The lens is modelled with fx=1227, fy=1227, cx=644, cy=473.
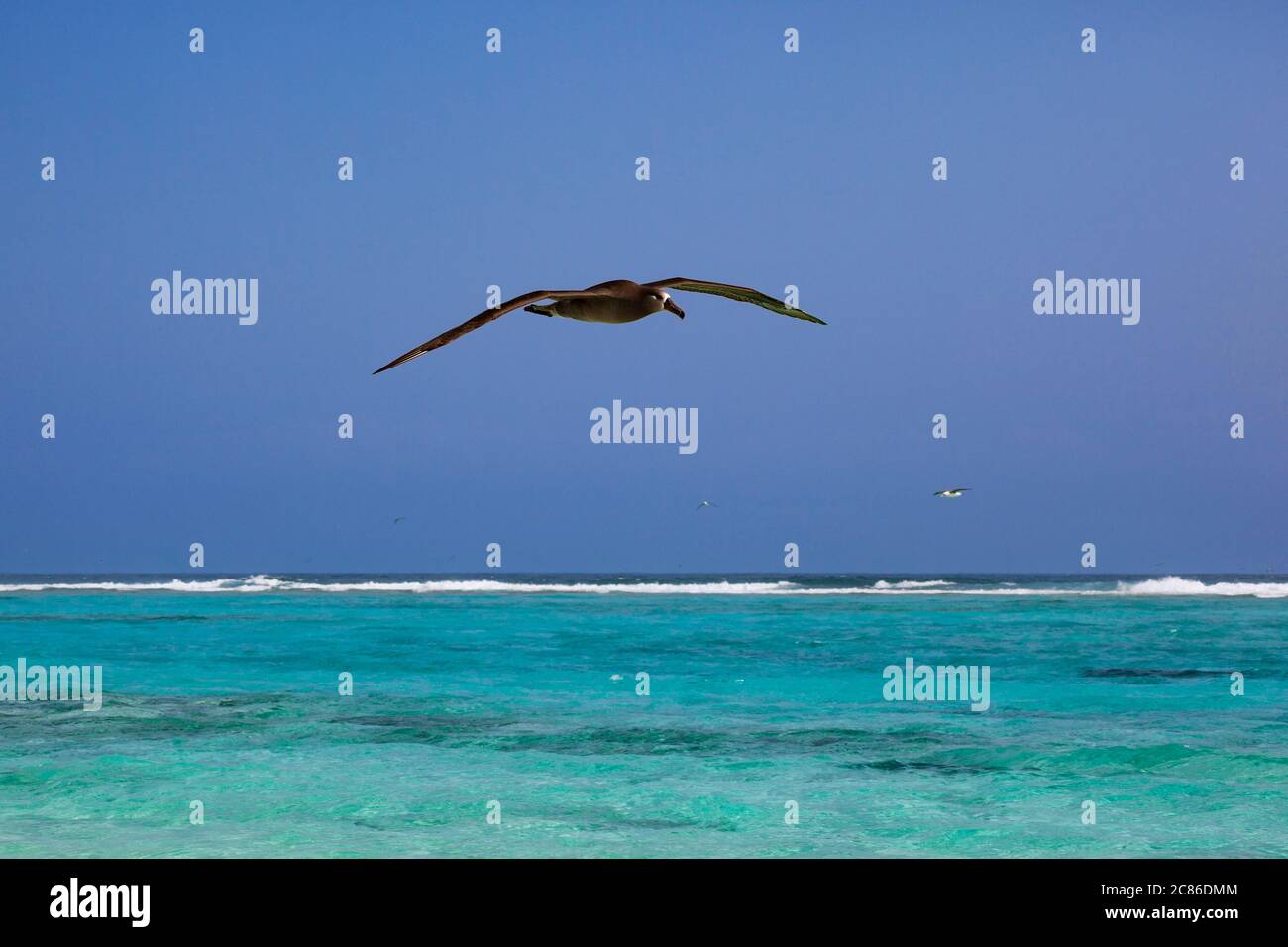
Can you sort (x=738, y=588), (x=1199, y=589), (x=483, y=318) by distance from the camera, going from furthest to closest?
(x=738, y=588)
(x=1199, y=589)
(x=483, y=318)

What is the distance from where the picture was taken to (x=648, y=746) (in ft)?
42.0

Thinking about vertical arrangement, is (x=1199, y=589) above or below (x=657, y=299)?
below

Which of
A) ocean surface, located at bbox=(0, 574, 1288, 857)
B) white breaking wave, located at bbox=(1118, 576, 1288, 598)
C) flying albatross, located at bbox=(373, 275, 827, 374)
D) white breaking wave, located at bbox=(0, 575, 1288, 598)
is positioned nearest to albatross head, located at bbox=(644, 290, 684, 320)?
flying albatross, located at bbox=(373, 275, 827, 374)

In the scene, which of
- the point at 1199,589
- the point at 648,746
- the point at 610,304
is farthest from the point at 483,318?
the point at 1199,589

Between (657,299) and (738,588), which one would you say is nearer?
(657,299)

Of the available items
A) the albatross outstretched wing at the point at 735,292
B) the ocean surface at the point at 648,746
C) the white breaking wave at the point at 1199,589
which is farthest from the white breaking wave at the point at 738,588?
the albatross outstretched wing at the point at 735,292

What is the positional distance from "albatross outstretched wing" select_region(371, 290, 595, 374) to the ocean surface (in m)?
5.16

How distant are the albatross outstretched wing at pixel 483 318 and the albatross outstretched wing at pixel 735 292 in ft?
1.82

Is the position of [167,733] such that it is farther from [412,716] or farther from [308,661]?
[308,661]

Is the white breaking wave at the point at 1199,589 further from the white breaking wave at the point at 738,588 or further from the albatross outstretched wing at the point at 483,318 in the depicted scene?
the albatross outstretched wing at the point at 483,318

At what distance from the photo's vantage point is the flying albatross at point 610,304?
14.6 feet

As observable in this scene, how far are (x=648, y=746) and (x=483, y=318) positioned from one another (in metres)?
9.07

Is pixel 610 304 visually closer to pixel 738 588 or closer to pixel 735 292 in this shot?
pixel 735 292

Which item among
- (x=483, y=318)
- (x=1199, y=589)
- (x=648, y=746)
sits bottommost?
(x=1199, y=589)
